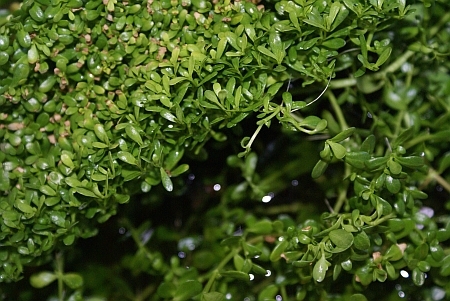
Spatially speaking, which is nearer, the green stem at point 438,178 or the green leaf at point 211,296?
the green leaf at point 211,296

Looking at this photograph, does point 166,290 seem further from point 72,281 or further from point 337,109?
point 337,109

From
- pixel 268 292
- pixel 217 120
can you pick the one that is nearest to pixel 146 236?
pixel 268 292

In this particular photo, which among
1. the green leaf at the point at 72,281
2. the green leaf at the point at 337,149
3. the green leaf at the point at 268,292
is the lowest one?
the green leaf at the point at 268,292

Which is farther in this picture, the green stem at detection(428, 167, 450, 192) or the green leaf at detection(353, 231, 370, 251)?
the green stem at detection(428, 167, 450, 192)

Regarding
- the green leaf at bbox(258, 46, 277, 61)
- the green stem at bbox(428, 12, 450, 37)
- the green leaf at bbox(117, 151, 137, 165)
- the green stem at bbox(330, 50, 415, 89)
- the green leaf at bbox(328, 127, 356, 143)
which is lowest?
the green stem at bbox(330, 50, 415, 89)

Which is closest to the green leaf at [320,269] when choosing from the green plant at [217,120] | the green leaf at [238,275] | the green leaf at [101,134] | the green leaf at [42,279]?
the green plant at [217,120]

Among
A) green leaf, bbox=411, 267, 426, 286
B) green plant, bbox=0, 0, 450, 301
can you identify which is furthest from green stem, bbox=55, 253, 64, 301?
green leaf, bbox=411, 267, 426, 286

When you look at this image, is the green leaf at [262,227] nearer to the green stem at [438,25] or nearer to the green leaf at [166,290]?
the green leaf at [166,290]

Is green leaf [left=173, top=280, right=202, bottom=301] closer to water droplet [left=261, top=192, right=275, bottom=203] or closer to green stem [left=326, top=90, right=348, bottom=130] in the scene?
water droplet [left=261, top=192, right=275, bottom=203]

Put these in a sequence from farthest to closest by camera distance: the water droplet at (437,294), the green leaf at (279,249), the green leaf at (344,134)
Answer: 1. the water droplet at (437,294)
2. the green leaf at (279,249)
3. the green leaf at (344,134)
